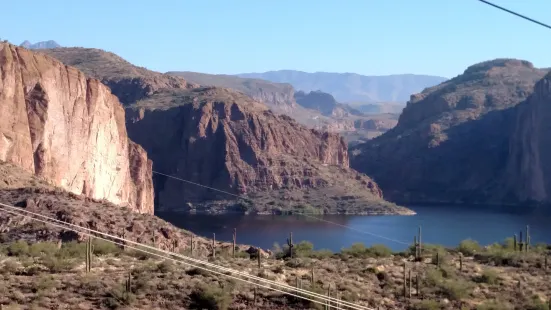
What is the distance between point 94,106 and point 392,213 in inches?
3547

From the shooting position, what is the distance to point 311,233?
117 metres

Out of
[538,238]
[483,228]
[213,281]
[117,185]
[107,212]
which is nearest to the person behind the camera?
[213,281]

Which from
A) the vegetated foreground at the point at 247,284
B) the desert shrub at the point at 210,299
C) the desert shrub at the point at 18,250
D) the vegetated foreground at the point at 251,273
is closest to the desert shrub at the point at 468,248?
the vegetated foreground at the point at 251,273

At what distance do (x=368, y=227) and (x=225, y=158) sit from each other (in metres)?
63.0

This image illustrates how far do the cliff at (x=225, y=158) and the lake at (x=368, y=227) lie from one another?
719 inches

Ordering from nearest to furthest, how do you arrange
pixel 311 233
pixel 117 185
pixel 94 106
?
1. pixel 94 106
2. pixel 117 185
3. pixel 311 233

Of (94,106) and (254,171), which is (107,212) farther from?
(254,171)

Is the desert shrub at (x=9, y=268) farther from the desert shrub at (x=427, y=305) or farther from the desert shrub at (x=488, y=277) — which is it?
the desert shrub at (x=488, y=277)

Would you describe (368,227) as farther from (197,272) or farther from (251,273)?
(197,272)

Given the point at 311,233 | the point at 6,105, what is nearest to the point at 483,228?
the point at 311,233

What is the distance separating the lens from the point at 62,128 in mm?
81250

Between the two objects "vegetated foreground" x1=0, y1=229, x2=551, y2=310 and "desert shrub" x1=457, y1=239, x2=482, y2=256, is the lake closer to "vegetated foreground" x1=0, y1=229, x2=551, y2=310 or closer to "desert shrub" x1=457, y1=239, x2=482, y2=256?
"desert shrub" x1=457, y1=239, x2=482, y2=256

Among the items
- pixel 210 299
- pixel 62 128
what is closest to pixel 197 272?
pixel 210 299

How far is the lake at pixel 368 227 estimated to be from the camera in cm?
10637
